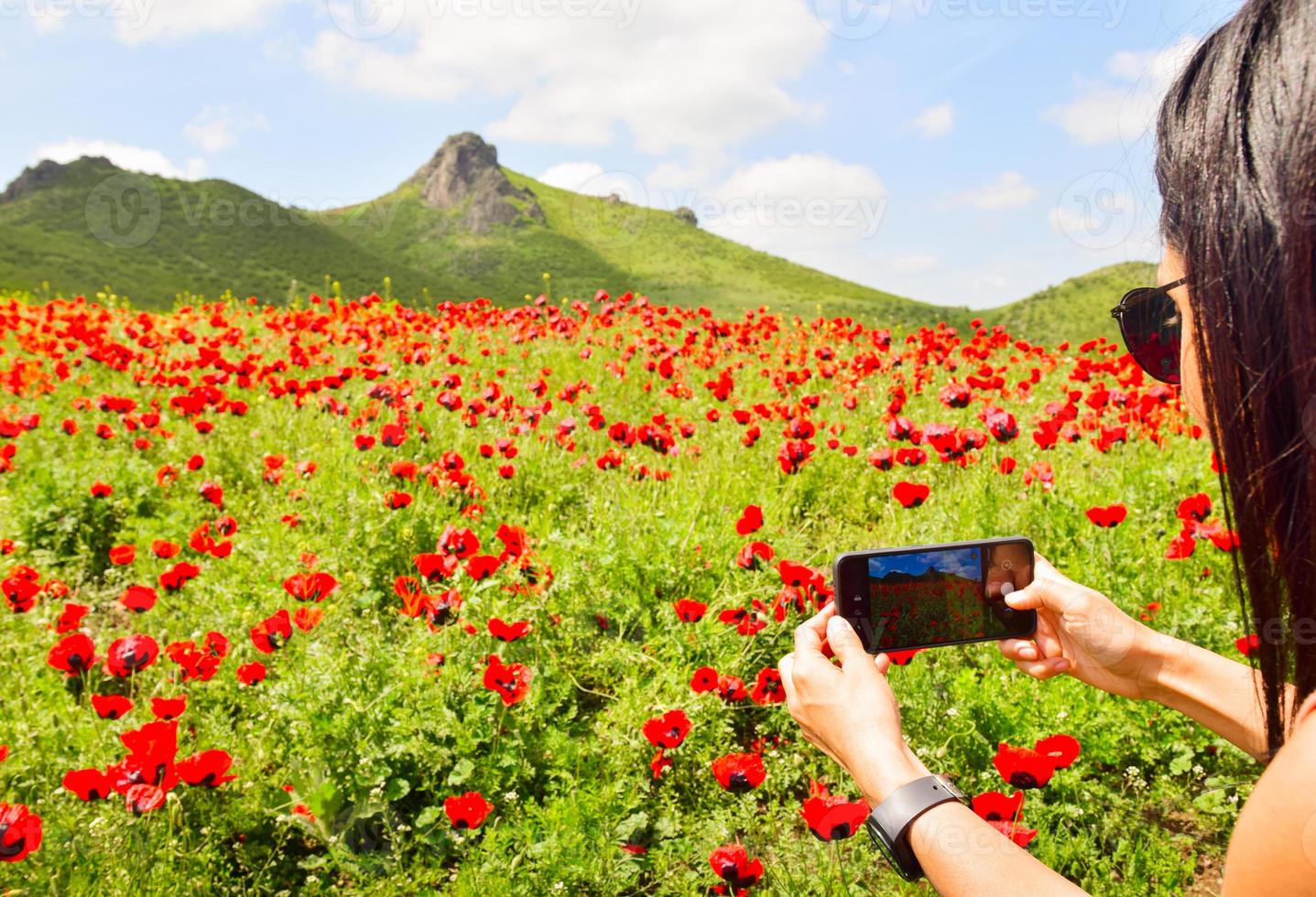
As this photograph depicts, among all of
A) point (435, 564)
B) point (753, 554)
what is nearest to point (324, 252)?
point (435, 564)

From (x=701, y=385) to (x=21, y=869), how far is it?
16.3 ft

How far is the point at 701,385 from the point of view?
6.34 metres

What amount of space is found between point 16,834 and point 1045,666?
215 cm

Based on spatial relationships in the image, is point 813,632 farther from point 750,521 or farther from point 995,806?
point 750,521

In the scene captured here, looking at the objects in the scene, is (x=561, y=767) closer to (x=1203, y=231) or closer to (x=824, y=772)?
(x=824, y=772)

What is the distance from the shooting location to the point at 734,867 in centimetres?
181

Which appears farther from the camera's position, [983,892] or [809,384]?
[809,384]

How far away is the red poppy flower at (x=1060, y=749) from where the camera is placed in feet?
6.28

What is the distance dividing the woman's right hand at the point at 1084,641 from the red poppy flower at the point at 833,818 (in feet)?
1.51

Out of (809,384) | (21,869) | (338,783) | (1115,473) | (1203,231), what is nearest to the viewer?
(1203,231)

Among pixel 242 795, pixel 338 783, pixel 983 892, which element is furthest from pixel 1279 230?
pixel 242 795

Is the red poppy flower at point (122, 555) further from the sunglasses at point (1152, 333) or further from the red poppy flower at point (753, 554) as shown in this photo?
the sunglasses at point (1152, 333)

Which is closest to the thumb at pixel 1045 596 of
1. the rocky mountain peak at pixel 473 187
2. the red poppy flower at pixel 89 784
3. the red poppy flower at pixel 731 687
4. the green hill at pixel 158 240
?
the red poppy flower at pixel 731 687

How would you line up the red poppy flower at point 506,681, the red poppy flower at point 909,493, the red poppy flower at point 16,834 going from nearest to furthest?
the red poppy flower at point 16,834
the red poppy flower at point 506,681
the red poppy flower at point 909,493
